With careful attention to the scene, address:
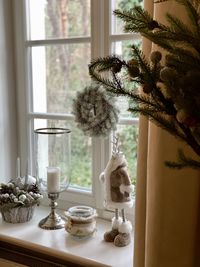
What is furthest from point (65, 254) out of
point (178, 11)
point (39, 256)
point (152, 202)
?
point (178, 11)

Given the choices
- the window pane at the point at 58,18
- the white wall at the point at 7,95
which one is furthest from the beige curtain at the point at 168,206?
the white wall at the point at 7,95

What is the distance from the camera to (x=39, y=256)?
1475 millimetres

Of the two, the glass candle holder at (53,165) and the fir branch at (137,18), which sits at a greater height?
the fir branch at (137,18)

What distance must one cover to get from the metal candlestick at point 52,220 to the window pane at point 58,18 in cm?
72

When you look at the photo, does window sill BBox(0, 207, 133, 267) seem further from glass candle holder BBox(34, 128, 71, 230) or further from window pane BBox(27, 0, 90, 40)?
window pane BBox(27, 0, 90, 40)

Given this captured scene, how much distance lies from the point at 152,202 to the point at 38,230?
0.72m

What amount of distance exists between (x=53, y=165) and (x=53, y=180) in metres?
0.07

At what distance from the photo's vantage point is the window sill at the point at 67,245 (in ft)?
4.39

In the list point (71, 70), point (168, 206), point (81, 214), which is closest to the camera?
point (168, 206)

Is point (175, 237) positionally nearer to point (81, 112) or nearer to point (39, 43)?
point (81, 112)

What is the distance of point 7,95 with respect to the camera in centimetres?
182

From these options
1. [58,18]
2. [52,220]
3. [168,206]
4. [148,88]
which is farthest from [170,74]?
[58,18]

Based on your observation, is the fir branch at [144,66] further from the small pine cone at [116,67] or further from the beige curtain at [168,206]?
the beige curtain at [168,206]

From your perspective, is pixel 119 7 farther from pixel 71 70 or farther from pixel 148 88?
pixel 148 88
